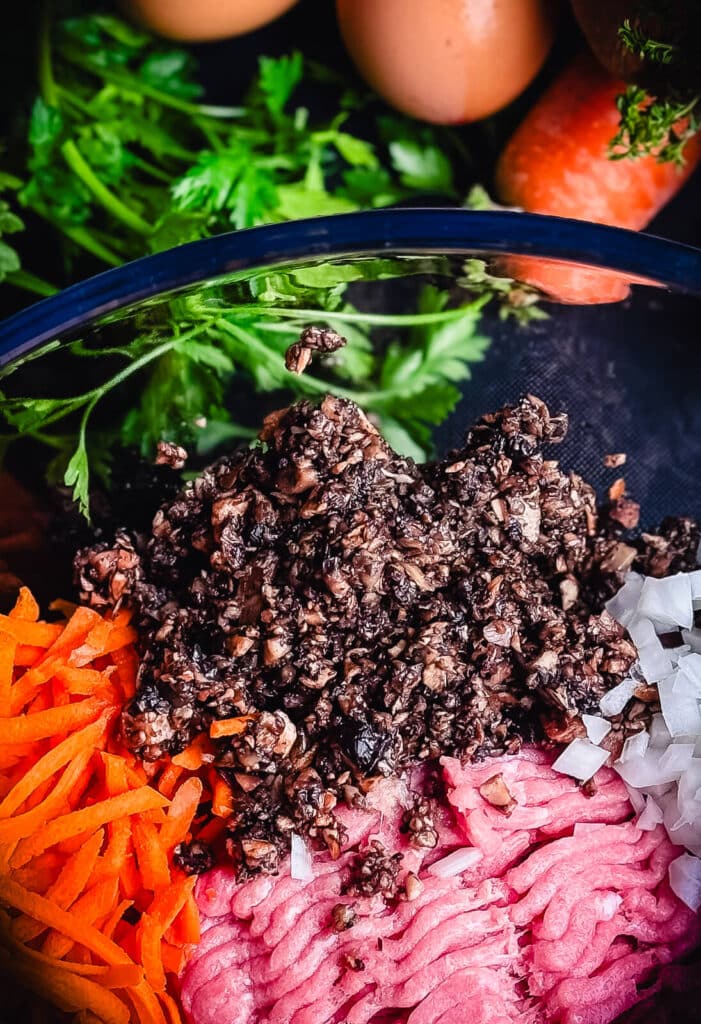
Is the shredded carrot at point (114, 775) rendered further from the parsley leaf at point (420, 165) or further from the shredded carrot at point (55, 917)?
the parsley leaf at point (420, 165)

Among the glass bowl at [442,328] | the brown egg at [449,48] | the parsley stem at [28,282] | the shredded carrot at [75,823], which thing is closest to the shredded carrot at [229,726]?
the shredded carrot at [75,823]

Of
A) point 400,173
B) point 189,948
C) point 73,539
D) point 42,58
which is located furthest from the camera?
point 400,173

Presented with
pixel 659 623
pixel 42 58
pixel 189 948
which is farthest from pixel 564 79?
pixel 189 948

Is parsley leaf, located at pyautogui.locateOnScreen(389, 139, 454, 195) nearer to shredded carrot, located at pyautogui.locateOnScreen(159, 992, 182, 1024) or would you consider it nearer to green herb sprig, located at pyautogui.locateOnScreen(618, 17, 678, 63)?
green herb sprig, located at pyautogui.locateOnScreen(618, 17, 678, 63)

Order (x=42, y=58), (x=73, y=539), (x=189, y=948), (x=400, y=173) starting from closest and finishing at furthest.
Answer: (x=189, y=948) → (x=73, y=539) → (x=42, y=58) → (x=400, y=173)

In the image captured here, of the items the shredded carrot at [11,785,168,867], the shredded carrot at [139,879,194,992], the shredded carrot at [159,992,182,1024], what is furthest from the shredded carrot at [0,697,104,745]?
the shredded carrot at [159,992,182,1024]

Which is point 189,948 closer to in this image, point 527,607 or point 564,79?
point 527,607
